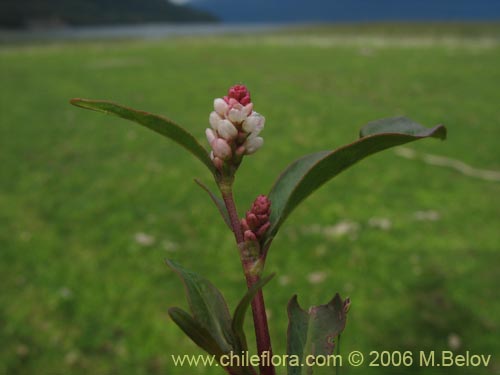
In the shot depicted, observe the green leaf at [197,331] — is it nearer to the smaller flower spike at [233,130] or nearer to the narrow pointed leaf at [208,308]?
the narrow pointed leaf at [208,308]

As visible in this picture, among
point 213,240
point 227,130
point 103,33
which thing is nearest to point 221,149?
point 227,130

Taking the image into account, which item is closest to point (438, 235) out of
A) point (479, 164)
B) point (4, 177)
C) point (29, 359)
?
point (479, 164)

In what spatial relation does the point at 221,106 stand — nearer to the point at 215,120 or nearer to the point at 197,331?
the point at 215,120

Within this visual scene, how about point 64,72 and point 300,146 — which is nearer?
point 300,146

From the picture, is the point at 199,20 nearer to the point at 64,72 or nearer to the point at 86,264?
the point at 64,72

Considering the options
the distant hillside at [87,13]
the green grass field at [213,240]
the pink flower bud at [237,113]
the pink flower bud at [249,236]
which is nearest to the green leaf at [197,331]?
the pink flower bud at [249,236]

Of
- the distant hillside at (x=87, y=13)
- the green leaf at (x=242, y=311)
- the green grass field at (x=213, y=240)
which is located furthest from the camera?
the distant hillside at (x=87, y=13)
